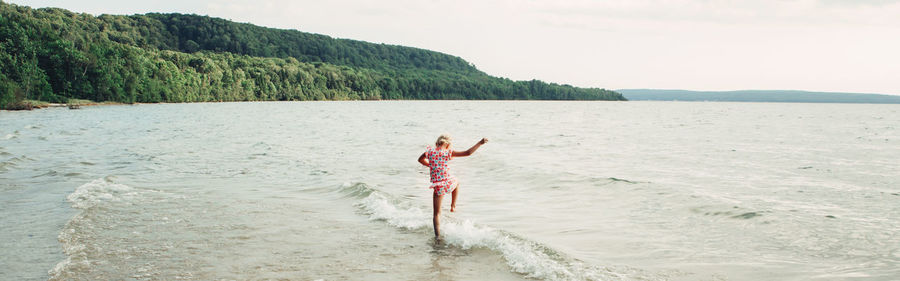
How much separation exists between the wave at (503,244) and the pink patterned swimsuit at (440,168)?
29.5 inches

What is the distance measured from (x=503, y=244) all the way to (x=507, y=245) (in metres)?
0.08

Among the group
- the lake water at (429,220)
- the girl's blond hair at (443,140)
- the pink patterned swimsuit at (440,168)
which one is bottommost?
the lake water at (429,220)

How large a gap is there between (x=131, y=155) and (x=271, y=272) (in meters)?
19.2

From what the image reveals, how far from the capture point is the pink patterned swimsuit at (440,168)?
992 centimetres

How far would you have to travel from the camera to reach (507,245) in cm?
954

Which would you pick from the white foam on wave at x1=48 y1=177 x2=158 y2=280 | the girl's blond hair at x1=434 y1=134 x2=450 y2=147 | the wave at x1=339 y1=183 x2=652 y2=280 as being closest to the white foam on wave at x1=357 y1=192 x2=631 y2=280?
the wave at x1=339 y1=183 x2=652 y2=280

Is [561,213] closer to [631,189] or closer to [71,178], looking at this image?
[631,189]

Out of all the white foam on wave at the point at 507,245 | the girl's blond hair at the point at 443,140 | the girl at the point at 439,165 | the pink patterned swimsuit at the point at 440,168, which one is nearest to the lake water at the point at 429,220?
the white foam on wave at the point at 507,245

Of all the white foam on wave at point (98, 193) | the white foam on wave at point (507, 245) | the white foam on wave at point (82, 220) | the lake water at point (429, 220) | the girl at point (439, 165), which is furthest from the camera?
the white foam on wave at point (98, 193)

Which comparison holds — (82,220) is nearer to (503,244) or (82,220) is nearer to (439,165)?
(439,165)

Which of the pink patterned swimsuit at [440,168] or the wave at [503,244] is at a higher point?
the pink patterned swimsuit at [440,168]

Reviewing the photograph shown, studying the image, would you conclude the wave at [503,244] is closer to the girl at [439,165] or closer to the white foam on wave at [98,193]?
the girl at [439,165]

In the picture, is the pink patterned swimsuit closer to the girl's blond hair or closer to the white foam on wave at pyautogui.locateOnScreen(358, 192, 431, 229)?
the girl's blond hair

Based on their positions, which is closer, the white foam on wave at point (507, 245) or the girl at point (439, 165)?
the white foam on wave at point (507, 245)
